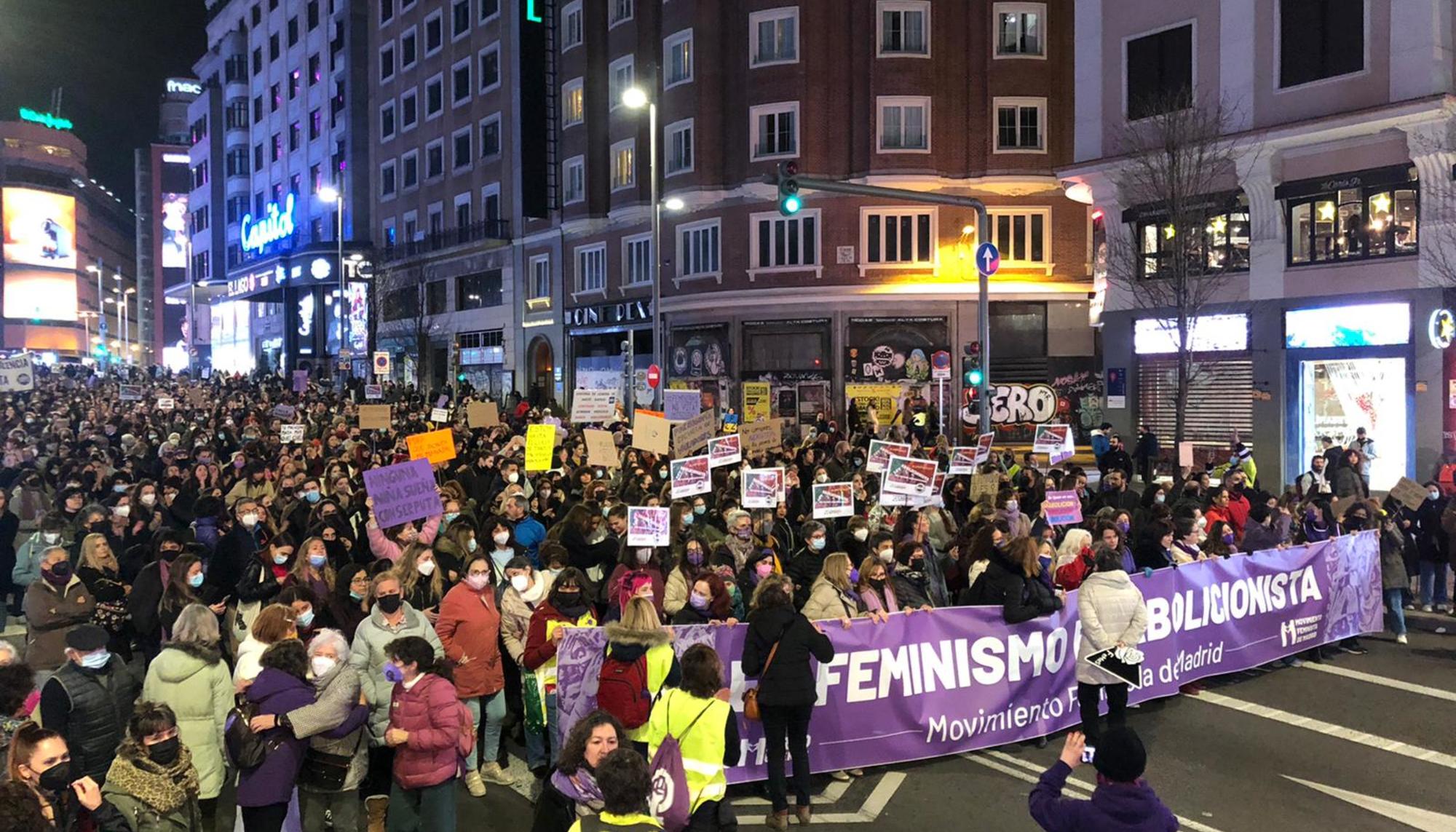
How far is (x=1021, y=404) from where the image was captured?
35.1 metres

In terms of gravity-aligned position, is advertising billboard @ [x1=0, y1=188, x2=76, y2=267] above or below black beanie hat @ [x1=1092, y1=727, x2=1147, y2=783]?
above

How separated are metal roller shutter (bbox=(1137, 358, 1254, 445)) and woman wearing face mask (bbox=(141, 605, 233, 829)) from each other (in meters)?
23.1

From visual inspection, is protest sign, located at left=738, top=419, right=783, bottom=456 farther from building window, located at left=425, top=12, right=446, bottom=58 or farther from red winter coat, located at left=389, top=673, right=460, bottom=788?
building window, located at left=425, top=12, right=446, bottom=58

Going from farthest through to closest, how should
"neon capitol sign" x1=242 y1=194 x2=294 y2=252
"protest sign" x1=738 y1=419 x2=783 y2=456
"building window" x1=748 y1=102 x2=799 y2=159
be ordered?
"neon capitol sign" x1=242 y1=194 x2=294 y2=252 → "building window" x1=748 y1=102 x2=799 y2=159 → "protest sign" x1=738 y1=419 x2=783 y2=456

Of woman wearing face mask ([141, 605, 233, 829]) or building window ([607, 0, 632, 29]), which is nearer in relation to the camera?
woman wearing face mask ([141, 605, 233, 829])

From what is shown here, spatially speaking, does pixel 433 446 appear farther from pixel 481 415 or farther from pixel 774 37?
pixel 774 37

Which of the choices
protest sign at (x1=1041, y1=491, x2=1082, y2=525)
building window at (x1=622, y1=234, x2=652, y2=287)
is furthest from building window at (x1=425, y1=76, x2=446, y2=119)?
protest sign at (x1=1041, y1=491, x2=1082, y2=525)

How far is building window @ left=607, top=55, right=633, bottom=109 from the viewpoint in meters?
41.3

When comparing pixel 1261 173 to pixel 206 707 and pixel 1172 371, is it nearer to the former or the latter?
pixel 1172 371

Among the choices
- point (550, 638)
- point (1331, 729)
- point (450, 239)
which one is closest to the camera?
point (550, 638)

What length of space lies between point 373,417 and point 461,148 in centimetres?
3543

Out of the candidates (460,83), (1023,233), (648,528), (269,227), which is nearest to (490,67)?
(460,83)

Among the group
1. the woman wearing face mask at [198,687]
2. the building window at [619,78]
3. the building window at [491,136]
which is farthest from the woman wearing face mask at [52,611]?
the building window at [491,136]

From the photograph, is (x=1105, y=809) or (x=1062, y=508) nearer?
(x=1105, y=809)
